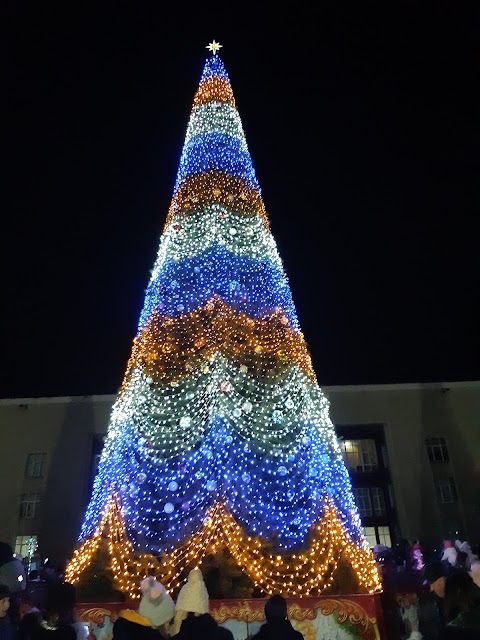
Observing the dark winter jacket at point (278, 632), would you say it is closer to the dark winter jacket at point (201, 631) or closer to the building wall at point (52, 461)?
the dark winter jacket at point (201, 631)

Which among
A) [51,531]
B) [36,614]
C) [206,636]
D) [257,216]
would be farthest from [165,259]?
[51,531]

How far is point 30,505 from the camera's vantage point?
22.0m

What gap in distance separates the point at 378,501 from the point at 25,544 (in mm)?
15268

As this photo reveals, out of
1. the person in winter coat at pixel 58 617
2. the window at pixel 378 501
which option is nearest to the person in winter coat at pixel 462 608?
the person in winter coat at pixel 58 617

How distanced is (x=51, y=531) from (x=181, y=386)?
14.9 metres

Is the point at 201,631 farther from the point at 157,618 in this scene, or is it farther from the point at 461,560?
the point at 461,560

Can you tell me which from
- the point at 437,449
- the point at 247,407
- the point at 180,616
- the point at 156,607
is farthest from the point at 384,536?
the point at 156,607

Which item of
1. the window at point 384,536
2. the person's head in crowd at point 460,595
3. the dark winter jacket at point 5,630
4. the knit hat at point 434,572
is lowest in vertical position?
the dark winter jacket at point 5,630

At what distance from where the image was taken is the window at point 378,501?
22.4 m

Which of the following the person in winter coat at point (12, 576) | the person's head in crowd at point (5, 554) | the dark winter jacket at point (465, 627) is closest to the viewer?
the dark winter jacket at point (465, 627)

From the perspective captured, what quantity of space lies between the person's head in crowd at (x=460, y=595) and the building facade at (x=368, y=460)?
65.2 ft

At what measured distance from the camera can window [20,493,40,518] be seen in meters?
21.8

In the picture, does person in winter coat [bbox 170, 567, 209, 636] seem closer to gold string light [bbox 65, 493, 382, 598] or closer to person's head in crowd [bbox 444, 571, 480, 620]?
person's head in crowd [bbox 444, 571, 480, 620]

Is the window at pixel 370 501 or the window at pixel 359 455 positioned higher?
the window at pixel 359 455
